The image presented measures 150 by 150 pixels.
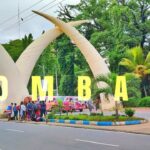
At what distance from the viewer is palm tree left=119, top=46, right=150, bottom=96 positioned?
173 ft

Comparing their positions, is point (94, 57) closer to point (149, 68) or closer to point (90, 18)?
point (149, 68)

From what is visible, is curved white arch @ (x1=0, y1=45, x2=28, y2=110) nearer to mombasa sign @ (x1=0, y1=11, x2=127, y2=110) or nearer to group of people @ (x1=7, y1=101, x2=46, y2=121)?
mombasa sign @ (x1=0, y1=11, x2=127, y2=110)

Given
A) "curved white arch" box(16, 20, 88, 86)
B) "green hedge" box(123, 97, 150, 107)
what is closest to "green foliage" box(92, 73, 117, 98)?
"green hedge" box(123, 97, 150, 107)

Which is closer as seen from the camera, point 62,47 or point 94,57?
point 94,57

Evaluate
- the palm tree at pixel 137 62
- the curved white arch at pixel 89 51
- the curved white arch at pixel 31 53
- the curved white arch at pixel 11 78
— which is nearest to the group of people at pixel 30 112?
the curved white arch at pixel 11 78

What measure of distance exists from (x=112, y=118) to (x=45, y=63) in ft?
187

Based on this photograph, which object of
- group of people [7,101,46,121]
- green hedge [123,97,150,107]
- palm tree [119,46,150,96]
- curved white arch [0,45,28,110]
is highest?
palm tree [119,46,150,96]

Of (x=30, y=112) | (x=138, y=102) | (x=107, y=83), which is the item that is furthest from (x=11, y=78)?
(x=107, y=83)

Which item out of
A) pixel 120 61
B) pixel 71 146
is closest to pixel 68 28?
pixel 120 61

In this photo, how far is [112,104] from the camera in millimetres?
42594

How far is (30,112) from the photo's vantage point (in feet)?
112

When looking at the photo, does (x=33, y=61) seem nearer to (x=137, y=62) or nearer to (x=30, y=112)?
(x=137, y=62)

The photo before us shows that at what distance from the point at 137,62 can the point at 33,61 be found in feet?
40.1

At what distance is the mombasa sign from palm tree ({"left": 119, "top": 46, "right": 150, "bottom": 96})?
632 centimetres
